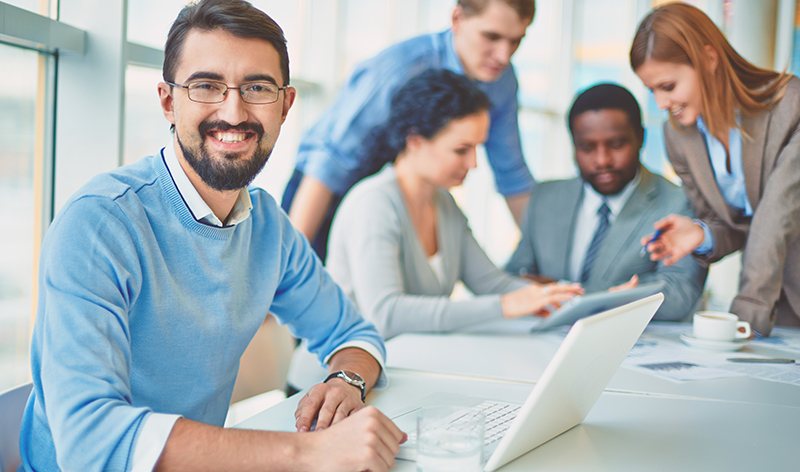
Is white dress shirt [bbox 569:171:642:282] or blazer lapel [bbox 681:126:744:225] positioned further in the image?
white dress shirt [bbox 569:171:642:282]

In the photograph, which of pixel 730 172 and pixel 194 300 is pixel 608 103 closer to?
pixel 730 172

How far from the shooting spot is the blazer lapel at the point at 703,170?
205 centimetres

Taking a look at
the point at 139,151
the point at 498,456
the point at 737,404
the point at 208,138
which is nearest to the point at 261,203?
the point at 208,138

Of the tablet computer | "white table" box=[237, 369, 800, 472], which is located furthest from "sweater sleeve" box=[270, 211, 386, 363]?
the tablet computer

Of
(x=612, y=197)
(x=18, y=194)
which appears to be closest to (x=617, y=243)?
(x=612, y=197)

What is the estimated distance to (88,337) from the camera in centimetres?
78

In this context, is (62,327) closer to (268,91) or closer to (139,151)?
(268,91)

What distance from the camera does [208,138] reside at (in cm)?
108

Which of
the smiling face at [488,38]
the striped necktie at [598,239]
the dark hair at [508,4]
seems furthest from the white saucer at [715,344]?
the dark hair at [508,4]

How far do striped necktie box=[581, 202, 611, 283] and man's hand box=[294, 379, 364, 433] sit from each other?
1537 millimetres

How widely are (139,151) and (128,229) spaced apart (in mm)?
1116

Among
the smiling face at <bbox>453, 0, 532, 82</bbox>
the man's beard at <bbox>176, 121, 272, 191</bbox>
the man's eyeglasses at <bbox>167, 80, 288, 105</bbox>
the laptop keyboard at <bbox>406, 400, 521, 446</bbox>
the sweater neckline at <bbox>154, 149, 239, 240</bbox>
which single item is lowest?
the laptop keyboard at <bbox>406, 400, 521, 446</bbox>

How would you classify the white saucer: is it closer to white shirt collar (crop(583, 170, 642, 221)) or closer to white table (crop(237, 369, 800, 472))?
white table (crop(237, 369, 800, 472))

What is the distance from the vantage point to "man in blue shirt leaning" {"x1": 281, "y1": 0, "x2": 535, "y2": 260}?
2.46 meters
